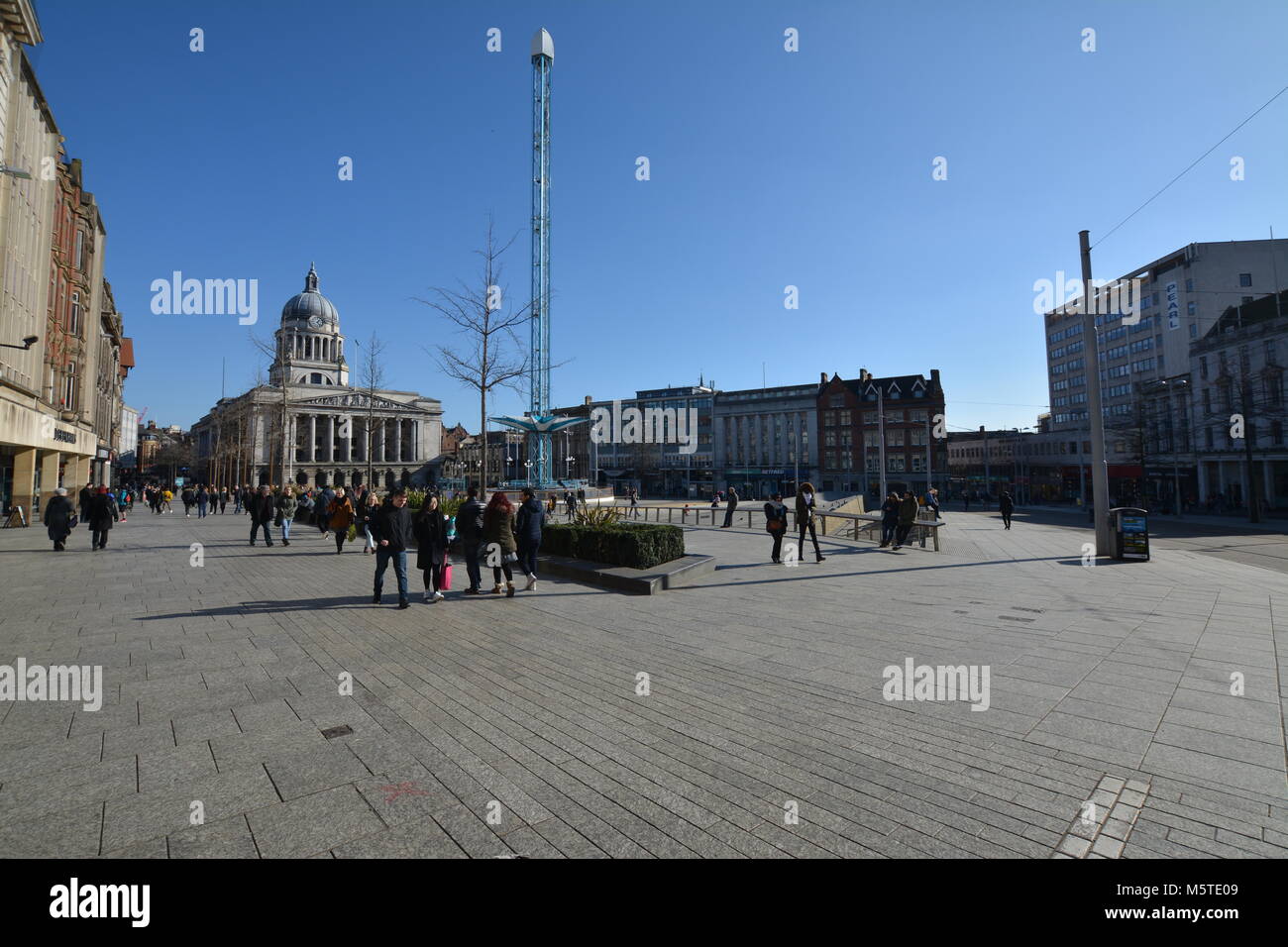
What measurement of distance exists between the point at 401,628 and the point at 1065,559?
51.3 feet

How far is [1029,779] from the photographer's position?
379 cm

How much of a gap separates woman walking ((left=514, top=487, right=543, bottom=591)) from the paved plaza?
1.19 meters

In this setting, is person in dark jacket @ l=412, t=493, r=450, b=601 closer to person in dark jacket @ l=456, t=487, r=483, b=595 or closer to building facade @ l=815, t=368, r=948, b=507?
person in dark jacket @ l=456, t=487, r=483, b=595

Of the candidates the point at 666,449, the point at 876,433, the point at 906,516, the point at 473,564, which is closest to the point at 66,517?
the point at 473,564

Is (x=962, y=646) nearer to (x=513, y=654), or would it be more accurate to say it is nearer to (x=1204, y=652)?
(x=1204, y=652)

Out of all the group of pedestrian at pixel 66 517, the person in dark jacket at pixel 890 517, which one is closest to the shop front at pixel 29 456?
the group of pedestrian at pixel 66 517

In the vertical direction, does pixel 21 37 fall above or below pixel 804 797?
above

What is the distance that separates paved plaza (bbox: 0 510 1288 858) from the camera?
3215 millimetres

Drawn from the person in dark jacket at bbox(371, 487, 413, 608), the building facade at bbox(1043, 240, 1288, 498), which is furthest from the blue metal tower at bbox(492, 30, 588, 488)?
the building facade at bbox(1043, 240, 1288, 498)

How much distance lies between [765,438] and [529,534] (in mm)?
83910

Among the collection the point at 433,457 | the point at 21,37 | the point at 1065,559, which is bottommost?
the point at 1065,559

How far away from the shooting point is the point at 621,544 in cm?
1213

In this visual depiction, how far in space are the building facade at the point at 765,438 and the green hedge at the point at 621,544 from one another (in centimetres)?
7193
